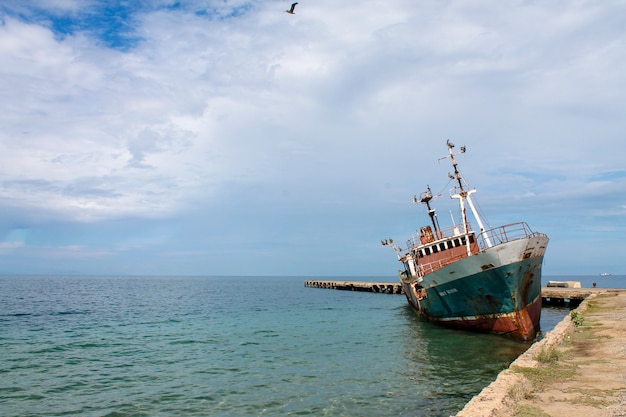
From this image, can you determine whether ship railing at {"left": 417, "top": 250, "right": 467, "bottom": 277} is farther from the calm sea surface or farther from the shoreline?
the shoreline

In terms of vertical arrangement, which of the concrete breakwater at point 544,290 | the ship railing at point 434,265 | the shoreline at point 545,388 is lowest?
the concrete breakwater at point 544,290

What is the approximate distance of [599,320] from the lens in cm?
2014

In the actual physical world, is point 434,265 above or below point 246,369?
above

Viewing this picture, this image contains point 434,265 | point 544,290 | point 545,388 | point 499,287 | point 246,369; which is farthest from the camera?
point 544,290

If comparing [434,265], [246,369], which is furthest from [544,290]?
[246,369]

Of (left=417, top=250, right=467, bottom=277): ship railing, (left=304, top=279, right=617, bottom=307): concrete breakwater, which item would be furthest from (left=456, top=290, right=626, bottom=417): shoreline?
(left=304, top=279, right=617, bottom=307): concrete breakwater

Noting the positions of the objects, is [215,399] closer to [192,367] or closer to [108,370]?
[192,367]

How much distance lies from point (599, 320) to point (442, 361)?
832cm

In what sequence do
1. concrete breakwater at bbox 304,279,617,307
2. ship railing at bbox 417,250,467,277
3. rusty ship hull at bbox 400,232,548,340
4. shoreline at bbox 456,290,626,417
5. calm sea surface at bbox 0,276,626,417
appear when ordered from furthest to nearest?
1. concrete breakwater at bbox 304,279,617,307
2. ship railing at bbox 417,250,467,277
3. rusty ship hull at bbox 400,232,548,340
4. calm sea surface at bbox 0,276,626,417
5. shoreline at bbox 456,290,626,417

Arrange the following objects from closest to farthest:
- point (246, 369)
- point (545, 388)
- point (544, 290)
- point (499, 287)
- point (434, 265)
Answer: point (545, 388), point (246, 369), point (499, 287), point (434, 265), point (544, 290)

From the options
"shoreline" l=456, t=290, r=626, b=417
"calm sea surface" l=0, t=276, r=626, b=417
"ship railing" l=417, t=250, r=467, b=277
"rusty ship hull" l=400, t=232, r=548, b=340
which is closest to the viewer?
"shoreline" l=456, t=290, r=626, b=417

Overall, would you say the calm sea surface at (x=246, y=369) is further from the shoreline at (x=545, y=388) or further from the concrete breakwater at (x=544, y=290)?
the concrete breakwater at (x=544, y=290)

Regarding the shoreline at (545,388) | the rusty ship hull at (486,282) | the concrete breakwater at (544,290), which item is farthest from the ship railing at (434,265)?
the concrete breakwater at (544,290)

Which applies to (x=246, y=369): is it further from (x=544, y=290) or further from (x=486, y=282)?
(x=544, y=290)
